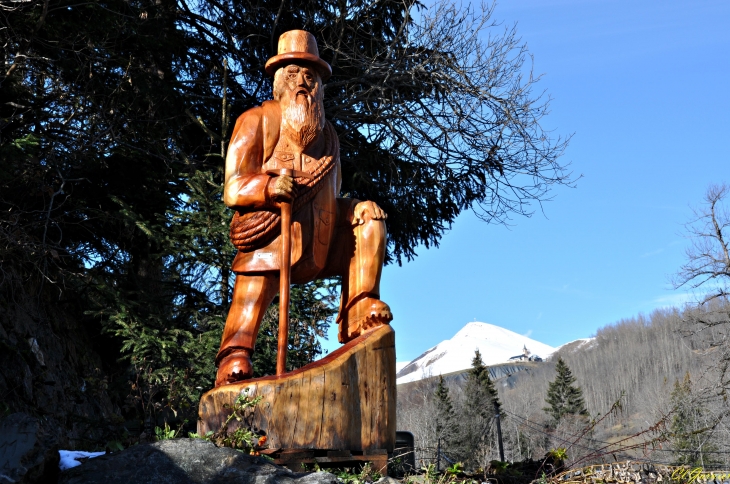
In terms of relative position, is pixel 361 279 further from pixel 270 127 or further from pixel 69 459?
pixel 69 459

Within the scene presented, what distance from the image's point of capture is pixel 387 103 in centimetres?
1181

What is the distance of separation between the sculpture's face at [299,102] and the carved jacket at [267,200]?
87mm

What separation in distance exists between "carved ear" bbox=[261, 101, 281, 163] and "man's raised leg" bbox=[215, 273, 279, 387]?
2.84 feet

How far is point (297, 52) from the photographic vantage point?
5805 mm

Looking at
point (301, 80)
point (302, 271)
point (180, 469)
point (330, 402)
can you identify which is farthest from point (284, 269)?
point (180, 469)

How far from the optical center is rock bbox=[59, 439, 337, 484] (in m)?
3.70

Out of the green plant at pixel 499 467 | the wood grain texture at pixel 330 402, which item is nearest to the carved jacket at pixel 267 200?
the wood grain texture at pixel 330 402

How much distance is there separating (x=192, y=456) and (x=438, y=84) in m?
9.06

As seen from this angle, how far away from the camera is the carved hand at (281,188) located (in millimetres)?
5355

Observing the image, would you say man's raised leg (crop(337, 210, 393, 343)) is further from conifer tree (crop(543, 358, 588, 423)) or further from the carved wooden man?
conifer tree (crop(543, 358, 588, 423))

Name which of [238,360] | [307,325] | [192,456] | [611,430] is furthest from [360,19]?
[611,430]

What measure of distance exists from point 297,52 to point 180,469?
3.20 metres

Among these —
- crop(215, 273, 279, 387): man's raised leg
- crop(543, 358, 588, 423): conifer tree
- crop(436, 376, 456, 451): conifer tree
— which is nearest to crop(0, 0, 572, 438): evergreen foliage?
crop(215, 273, 279, 387): man's raised leg

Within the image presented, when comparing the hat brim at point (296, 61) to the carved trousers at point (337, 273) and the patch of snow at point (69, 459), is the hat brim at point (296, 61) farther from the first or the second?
the patch of snow at point (69, 459)
